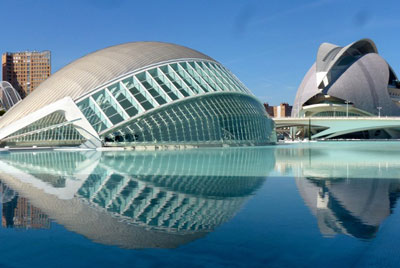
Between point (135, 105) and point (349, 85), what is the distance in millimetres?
67346

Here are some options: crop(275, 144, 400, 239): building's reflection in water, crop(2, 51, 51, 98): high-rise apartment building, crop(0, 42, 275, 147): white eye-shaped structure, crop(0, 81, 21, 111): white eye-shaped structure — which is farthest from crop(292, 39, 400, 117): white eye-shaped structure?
crop(2, 51, 51, 98): high-rise apartment building

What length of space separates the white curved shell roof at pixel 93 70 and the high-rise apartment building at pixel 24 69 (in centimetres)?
13713

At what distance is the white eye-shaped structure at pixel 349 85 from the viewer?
88.1 m

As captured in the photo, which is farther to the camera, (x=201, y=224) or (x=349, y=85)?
(x=349, y=85)

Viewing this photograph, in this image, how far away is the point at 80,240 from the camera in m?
5.54

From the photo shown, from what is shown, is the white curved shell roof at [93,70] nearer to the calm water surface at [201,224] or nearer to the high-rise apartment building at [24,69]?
the calm water surface at [201,224]

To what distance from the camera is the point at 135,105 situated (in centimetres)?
3288

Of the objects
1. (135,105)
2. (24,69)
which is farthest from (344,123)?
(24,69)

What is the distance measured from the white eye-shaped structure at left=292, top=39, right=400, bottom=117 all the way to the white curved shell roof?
179 ft

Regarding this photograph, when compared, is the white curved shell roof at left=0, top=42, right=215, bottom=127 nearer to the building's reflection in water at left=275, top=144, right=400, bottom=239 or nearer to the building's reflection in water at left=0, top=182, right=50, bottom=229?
the building's reflection in water at left=275, top=144, right=400, bottom=239

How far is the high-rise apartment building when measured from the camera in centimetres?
16575

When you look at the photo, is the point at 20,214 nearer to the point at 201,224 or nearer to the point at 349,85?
the point at 201,224

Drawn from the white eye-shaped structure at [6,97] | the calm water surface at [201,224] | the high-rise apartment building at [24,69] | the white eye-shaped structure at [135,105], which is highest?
the high-rise apartment building at [24,69]

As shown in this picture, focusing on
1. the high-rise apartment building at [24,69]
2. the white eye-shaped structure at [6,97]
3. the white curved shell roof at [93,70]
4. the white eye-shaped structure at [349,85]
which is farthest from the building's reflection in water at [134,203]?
the high-rise apartment building at [24,69]
